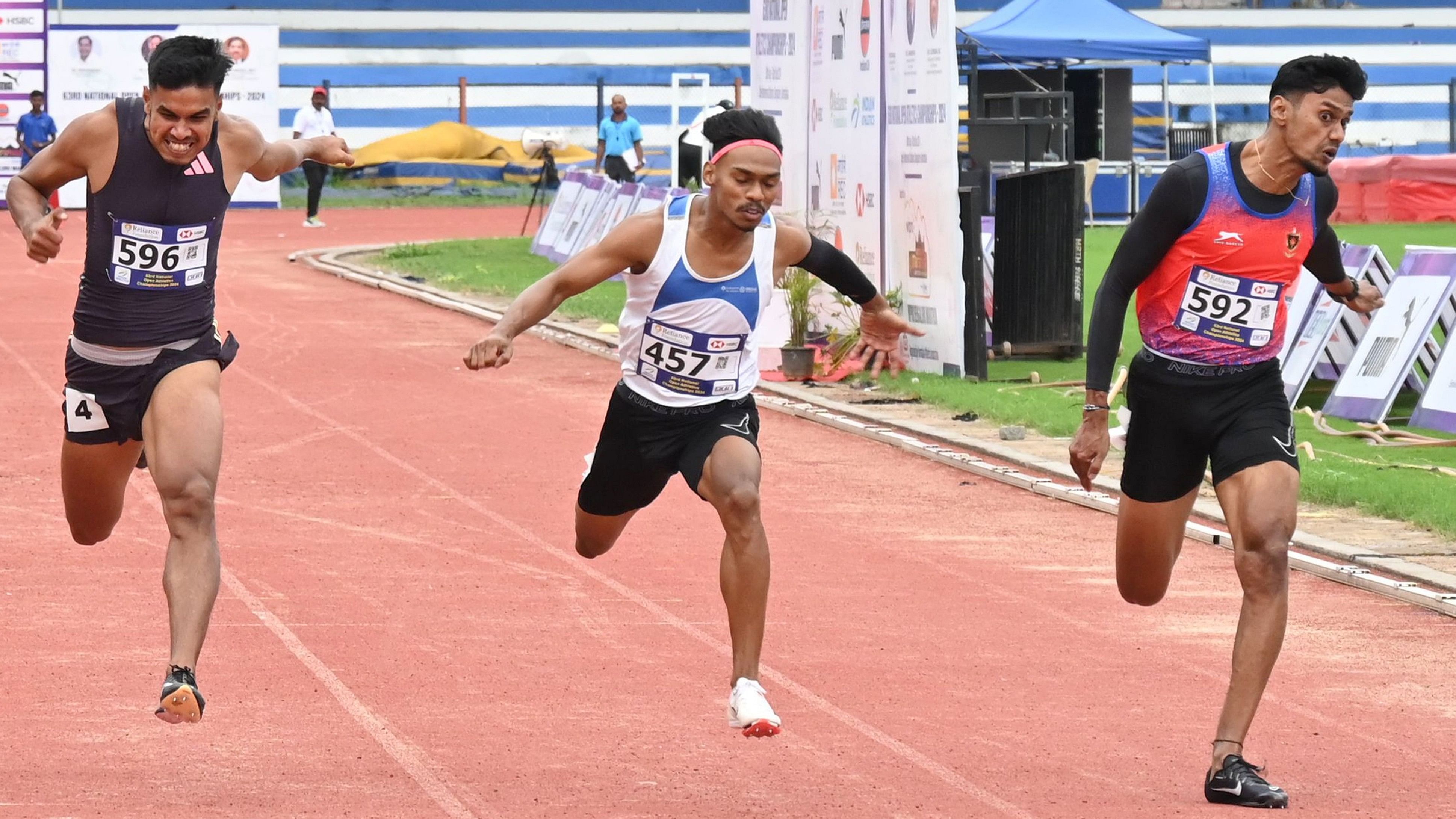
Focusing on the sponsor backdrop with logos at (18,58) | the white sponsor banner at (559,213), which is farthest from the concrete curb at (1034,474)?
the sponsor backdrop with logos at (18,58)

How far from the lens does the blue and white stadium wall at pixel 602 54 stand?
45031mm

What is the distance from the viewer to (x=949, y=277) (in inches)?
619

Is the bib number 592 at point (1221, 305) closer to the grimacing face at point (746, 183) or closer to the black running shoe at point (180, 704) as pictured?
the grimacing face at point (746, 183)

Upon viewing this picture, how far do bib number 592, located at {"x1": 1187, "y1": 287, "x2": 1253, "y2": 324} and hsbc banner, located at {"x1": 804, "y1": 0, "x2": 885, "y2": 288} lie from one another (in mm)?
10461

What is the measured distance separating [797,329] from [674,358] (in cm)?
978

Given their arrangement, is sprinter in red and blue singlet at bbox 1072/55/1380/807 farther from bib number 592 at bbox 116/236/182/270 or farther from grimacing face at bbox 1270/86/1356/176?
bib number 592 at bbox 116/236/182/270

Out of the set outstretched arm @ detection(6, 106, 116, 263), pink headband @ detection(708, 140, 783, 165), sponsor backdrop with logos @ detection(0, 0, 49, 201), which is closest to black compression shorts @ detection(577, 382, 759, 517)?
pink headband @ detection(708, 140, 783, 165)

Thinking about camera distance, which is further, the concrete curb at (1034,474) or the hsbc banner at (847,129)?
the hsbc banner at (847,129)

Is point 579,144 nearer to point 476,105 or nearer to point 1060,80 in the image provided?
point 476,105

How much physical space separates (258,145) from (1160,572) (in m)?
3.22

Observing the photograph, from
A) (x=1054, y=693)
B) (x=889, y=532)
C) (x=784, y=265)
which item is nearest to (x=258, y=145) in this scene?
(x=784, y=265)

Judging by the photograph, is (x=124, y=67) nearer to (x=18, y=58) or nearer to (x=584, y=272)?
(x=18, y=58)

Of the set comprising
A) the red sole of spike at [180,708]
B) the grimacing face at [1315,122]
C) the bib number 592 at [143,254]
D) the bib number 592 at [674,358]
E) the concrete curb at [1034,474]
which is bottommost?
the concrete curb at [1034,474]

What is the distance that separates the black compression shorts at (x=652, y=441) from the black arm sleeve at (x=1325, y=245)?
5.96 feet
